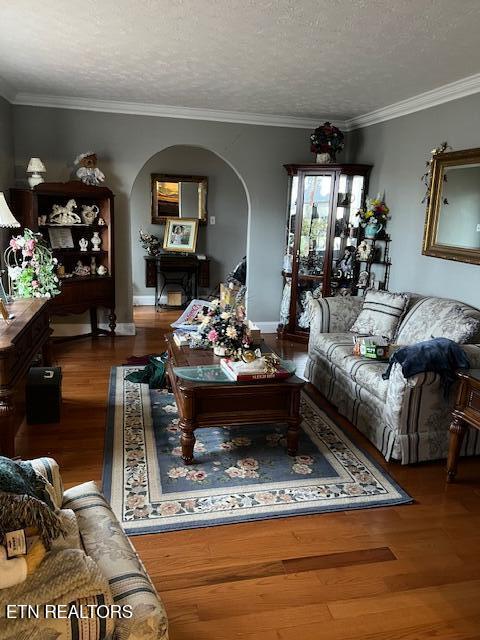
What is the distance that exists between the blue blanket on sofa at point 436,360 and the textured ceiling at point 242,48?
1.79 meters

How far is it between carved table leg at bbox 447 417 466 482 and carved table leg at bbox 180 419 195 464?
147cm

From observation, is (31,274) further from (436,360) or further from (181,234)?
(181,234)

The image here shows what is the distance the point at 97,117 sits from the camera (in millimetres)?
5184

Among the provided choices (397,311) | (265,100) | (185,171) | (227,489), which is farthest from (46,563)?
(185,171)

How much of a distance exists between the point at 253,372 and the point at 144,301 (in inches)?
203

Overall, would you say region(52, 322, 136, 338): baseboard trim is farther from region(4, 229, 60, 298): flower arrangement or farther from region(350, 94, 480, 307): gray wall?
region(350, 94, 480, 307): gray wall

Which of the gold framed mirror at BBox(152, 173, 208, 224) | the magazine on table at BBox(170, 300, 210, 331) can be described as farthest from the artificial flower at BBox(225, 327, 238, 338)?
the gold framed mirror at BBox(152, 173, 208, 224)

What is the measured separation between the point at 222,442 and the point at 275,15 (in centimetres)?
253

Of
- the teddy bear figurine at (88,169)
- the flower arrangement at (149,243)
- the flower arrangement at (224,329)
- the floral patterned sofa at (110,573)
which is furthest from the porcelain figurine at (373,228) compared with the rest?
the floral patterned sofa at (110,573)

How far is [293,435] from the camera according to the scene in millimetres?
3000

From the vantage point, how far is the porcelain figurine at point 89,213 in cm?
527

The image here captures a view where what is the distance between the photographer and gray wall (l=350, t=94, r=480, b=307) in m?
3.83

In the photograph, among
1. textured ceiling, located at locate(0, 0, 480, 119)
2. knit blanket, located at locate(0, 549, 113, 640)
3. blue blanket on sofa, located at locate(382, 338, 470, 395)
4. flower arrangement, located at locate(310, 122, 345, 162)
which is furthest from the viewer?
flower arrangement, located at locate(310, 122, 345, 162)

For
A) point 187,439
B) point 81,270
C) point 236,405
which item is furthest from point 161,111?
point 187,439
